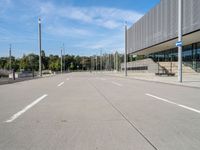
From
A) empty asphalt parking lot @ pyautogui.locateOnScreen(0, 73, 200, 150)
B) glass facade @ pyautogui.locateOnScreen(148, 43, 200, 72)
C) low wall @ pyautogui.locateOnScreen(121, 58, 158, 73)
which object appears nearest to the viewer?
empty asphalt parking lot @ pyautogui.locateOnScreen(0, 73, 200, 150)

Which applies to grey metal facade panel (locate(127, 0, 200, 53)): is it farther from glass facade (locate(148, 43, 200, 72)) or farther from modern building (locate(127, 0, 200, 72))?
glass facade (locate(148, 43, 200, 72))

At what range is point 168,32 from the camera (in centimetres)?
5016

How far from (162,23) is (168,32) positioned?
14.4 ft

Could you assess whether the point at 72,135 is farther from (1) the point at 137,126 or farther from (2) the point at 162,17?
(2) the point at 162,17

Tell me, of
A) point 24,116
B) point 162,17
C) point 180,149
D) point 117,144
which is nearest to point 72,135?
point 117,144

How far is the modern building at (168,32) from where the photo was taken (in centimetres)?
4184

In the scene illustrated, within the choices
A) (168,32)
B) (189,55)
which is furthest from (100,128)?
(189,55)

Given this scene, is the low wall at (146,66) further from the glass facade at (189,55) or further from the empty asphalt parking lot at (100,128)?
the empty asphalt parking lot at (100,128)

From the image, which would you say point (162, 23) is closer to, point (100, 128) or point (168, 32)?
point (168, 32)

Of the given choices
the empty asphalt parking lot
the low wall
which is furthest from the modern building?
the empty asphalt parking lot

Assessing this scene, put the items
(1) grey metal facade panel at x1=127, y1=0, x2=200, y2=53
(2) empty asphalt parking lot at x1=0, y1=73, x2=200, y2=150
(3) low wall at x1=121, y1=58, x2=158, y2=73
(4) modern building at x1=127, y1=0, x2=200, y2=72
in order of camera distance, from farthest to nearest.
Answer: (3) low wall at x1=121, y1=58, x2=158, y2=73 < (4) modern building at x1=127, y1=0, x2=200, y2=72 < (1) grey metal facade panel at x1=127, y1=0, x2=200, y2=53 < (2) empty asphalt parking lot at x1=0, y1=73, x2=200, y2=150

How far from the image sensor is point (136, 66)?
87.6 m

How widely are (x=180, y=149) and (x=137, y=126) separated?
213cm

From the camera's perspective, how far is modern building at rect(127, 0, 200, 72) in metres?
41.8
